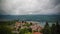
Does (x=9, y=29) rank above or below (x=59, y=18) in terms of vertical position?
below

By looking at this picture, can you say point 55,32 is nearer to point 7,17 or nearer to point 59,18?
point 59,18

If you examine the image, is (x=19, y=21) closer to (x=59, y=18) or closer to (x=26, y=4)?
(x=26, y=4)

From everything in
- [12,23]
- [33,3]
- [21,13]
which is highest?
[33,3]

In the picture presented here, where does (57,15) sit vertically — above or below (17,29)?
above

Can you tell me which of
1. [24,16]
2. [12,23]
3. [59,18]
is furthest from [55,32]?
[12,23]

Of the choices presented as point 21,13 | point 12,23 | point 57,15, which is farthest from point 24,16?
point 57,15

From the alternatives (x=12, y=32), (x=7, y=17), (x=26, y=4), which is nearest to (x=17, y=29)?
(x=12, y=32)

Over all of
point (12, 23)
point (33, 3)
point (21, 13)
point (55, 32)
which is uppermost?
point (33, 3)

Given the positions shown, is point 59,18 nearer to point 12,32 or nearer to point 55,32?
point 55,32
